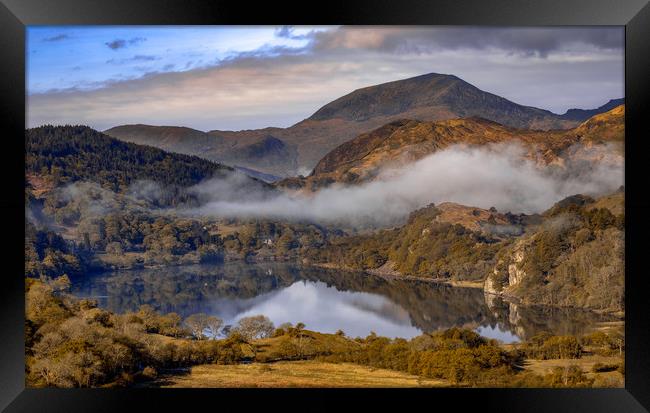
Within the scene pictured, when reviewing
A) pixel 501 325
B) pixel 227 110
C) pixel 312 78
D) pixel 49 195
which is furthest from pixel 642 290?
pixel 49 195

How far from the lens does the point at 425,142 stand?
44.8 feet

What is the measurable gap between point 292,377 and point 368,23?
505 centimetres

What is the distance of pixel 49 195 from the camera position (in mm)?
13203

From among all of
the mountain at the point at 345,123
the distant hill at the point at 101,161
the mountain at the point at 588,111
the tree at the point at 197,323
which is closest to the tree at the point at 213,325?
the tree at the point at 197,323

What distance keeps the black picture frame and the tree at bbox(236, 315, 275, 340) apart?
8.28 ft

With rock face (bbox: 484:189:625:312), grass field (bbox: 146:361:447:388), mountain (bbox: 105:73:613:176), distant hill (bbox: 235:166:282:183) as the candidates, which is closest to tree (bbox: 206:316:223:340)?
grass field (bbox: 146:361:447:388)

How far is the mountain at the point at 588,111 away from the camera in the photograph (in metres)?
12.9

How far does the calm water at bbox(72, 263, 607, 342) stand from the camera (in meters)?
12.9

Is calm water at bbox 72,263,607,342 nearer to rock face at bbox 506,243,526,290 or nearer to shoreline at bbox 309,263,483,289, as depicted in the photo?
shoreline at bbox 309,263,483,289

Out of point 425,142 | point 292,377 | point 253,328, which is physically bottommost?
point 292,377

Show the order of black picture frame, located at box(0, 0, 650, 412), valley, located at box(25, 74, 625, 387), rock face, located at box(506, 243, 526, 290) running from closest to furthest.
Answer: black picture frame, located at box(0, 0, 650, 412), valley, located at box(25, 74, 625, 387), rock face, located at box(506, 243, 526, 290)

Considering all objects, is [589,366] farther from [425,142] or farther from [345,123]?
[345,123]

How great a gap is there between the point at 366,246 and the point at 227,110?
316 centimetres

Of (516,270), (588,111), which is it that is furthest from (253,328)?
(588,111)
